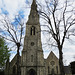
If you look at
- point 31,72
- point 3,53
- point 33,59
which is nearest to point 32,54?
point 33,59

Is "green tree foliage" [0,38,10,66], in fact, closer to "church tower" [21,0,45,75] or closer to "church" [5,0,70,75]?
"church" [5,0,70,75]

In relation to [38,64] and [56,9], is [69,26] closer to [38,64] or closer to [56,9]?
[56,9]

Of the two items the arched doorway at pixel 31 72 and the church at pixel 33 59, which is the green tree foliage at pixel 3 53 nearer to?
the church at pixel 33 59

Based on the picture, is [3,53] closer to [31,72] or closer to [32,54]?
[32,54]

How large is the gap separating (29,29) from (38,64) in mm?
11583

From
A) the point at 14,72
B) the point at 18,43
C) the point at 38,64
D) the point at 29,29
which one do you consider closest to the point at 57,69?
the point at 38,64

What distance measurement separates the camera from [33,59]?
1049 inches

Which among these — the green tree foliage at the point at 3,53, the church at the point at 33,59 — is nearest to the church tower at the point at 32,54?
the church at the point at 33,59

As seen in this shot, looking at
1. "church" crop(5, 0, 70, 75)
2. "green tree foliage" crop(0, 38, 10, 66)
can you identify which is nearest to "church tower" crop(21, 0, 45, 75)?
"church" crop(5, 0, 70, 75)

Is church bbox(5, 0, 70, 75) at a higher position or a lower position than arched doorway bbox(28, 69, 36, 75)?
higher

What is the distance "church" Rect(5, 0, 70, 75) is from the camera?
25.3 meters

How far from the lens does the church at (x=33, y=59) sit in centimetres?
2527

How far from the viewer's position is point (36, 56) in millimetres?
26891

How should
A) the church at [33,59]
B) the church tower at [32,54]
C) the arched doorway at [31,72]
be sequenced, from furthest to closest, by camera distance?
1. the arched doorway at [31,72]
2. the church at [33,59]
3. the church tower at [32,54]
